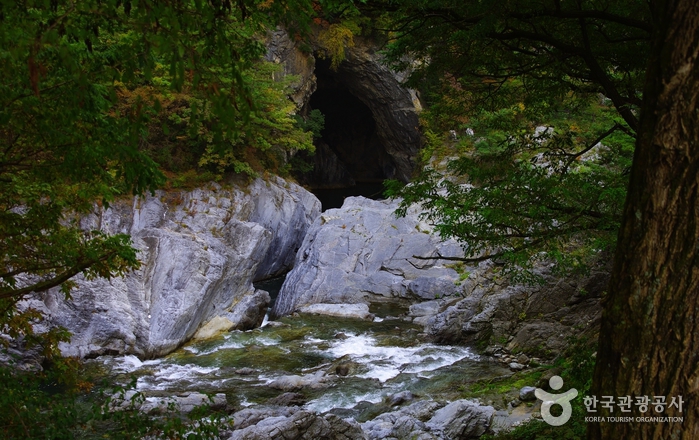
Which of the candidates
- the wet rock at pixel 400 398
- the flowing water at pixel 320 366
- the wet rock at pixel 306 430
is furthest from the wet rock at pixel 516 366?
the wet rock at pixel 306 430

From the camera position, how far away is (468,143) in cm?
2227

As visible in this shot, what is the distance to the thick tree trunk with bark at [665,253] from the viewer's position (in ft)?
7.78

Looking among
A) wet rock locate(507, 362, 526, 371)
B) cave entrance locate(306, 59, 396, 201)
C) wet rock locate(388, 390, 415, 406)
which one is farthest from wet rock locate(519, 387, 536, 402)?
cave entrance locate(306, 59, 396, 201)

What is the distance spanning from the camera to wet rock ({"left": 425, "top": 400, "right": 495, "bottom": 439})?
22.1ft

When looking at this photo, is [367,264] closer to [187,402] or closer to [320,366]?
[320,366]

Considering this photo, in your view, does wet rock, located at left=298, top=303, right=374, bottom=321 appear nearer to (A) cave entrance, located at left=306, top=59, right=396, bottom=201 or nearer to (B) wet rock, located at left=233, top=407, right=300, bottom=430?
(B) wet rock, located at left=233, top=407, right=300, bottom=430

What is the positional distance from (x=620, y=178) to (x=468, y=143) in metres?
17.6

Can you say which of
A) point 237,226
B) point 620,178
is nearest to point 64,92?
point 620,178

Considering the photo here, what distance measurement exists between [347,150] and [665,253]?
37.3 m

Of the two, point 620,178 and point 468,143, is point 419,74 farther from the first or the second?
point 468,143

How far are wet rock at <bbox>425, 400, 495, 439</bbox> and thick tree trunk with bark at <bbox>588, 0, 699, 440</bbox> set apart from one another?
4534 mm

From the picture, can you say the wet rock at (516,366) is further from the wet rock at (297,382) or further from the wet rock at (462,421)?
the wet rock at (297,382)

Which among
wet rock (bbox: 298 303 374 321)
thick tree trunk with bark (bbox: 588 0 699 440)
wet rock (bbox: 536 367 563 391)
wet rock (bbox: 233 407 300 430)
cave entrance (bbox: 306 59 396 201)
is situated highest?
cave entrance (bbox: 306 59 396 201)

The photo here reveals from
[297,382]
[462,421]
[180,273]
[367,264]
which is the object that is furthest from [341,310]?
[462,421]
